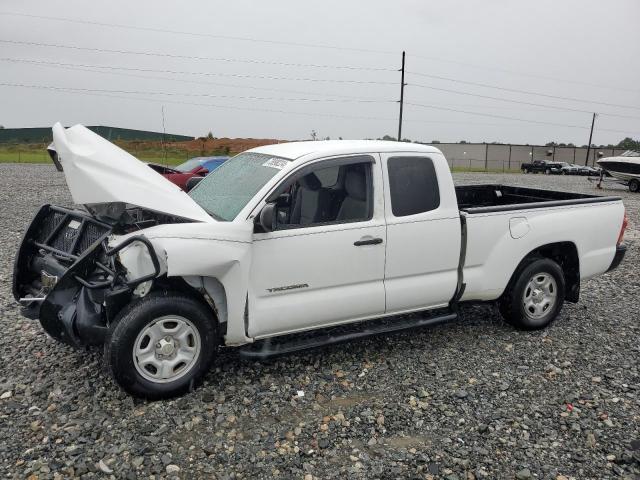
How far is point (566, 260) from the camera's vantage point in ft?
18.0

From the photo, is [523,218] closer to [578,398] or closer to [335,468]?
[578,398]

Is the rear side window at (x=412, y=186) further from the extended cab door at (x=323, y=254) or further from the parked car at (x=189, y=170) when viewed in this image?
the parked car at (x=189, y=170)

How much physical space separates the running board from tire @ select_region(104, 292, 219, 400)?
35 centimetres

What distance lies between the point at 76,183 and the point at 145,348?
126cm

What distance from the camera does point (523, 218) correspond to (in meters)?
5.01

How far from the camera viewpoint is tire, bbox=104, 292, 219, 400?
355 centimetres

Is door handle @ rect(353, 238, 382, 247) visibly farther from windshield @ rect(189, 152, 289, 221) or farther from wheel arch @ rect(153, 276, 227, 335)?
wheel arch @ rect(153, 276, 227, 335)

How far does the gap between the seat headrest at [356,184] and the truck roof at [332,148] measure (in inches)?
7.7

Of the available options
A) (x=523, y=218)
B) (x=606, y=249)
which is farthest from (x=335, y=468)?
(x=606, y=249)

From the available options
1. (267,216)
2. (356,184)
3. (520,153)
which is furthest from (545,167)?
(267,216)

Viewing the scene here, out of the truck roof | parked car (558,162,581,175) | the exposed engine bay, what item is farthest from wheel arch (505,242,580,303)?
parked car (558,162,581,175)

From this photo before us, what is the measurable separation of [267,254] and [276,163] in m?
0.85

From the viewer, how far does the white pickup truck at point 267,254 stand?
3.66 m

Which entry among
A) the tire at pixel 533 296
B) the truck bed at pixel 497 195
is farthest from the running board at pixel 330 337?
the truck bed at pixel 497 195
